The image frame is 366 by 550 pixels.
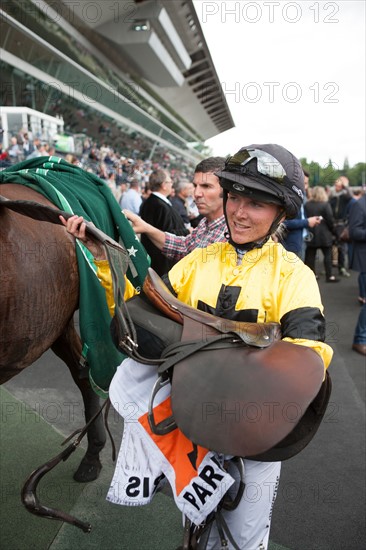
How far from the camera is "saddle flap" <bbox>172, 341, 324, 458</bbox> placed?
1078 millimetres

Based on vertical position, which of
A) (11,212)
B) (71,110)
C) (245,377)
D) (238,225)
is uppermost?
(71,110)

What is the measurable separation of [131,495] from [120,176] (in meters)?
17.6

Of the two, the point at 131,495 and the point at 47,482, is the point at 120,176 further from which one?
the point at 131,495

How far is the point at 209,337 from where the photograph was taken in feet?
4.00

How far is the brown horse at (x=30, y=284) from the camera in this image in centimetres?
177

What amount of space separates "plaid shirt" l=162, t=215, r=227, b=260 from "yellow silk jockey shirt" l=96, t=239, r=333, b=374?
994 mm

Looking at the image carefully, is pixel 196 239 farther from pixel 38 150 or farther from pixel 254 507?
pixel 38 150

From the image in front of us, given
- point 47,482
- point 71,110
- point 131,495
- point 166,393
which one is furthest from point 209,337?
point 71,110

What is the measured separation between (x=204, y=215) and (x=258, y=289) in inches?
58.3

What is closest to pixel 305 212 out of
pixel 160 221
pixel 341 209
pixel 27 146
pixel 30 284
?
pixel 341 209

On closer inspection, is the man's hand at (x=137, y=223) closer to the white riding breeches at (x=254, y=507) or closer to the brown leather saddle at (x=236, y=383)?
the brown leather saddle at (x=236, y=383)

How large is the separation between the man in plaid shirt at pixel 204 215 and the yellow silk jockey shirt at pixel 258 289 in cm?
107

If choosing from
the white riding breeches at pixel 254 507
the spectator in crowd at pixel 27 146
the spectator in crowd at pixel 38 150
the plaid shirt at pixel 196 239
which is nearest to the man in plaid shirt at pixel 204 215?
the plaid shirt at pixel 196 239

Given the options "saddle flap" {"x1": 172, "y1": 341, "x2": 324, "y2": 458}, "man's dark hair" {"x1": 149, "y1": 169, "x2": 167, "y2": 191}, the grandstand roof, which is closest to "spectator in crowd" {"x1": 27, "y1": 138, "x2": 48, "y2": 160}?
"man's dark hair" {"x1": 149, "y1": 169, "x2": 167, "y2": 191}
